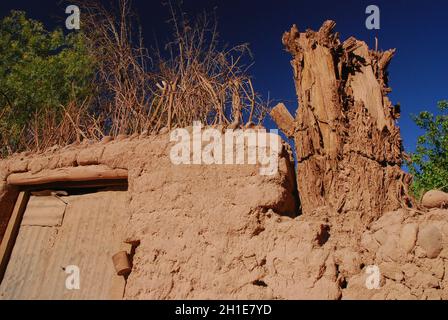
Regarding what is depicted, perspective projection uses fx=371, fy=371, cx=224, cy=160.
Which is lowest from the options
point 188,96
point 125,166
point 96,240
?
point 96,240

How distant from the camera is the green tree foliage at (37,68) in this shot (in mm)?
8172

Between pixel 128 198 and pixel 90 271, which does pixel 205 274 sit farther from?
pixel 90 271

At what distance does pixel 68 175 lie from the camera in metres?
3.09

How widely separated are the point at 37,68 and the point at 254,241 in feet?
27.1

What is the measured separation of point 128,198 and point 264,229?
105 cm

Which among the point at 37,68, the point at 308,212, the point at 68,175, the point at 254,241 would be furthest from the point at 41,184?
the point at 37,68

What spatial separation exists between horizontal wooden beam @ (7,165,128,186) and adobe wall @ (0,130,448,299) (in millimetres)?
206

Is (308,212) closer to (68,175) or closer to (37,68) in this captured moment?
(68,175)

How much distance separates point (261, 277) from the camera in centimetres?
206

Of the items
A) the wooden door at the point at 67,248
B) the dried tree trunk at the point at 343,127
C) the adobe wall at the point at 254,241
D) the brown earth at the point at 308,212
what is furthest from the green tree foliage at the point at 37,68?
the dried tree trunk at the point at 343,127

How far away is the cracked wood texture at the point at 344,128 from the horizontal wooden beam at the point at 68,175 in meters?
1.40

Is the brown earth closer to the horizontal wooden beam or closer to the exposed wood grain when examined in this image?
the horizontal wooden beam

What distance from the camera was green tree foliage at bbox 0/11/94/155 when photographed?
322 inches
